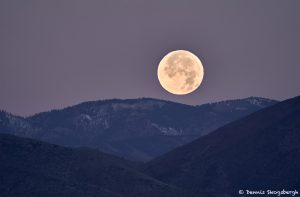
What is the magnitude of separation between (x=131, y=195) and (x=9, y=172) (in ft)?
107

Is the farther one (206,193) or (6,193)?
(206,193)

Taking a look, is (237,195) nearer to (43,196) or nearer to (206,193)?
(206,193)

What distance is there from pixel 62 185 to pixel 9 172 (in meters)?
17.1

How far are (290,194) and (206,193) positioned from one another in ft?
70.6

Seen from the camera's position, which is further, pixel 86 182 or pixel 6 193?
pixel 86 182

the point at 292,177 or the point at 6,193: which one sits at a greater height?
the point at 292,177

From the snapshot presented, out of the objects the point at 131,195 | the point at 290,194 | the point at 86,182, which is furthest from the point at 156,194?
the point at 290,194

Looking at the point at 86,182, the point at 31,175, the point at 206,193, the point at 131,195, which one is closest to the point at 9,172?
the point at 31,175

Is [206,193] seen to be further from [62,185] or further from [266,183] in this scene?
[62,185]

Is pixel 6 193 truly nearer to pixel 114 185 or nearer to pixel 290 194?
pixel 114 185

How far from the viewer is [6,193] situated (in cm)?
18138

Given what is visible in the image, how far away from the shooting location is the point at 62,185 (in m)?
188

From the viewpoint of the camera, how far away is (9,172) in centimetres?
19762

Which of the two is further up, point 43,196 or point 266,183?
point 266,183
